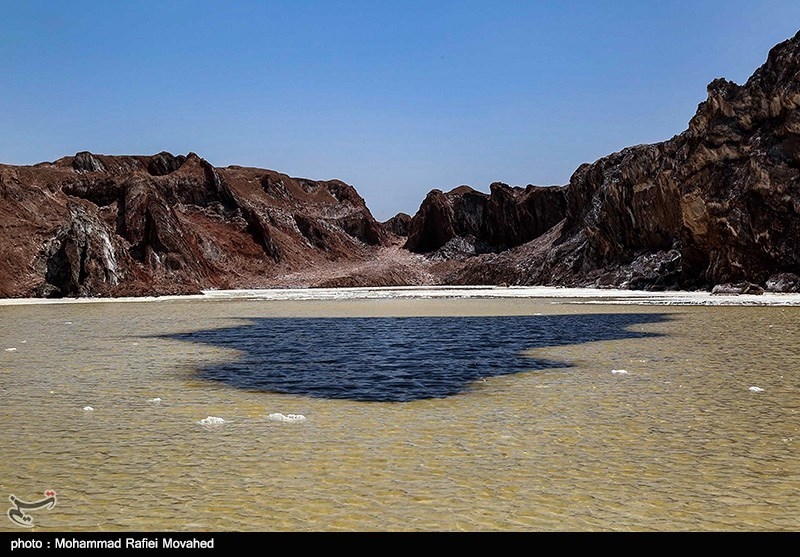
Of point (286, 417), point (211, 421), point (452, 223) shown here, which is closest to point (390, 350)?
point (286, 417)

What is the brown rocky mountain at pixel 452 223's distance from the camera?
164 ft

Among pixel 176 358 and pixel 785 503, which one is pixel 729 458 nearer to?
pixel 785 503

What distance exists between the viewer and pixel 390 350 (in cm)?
1894

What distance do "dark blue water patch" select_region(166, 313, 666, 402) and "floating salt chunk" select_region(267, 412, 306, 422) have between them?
1.76 metres

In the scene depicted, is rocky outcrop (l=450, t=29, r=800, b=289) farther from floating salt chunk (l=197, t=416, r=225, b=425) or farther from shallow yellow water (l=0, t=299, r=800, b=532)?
floating salt chunk (l=197, t=416, r=225, b=425)

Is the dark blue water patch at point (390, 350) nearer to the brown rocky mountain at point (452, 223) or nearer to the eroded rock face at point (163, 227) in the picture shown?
the brown rocky mountain at point (452, 223)

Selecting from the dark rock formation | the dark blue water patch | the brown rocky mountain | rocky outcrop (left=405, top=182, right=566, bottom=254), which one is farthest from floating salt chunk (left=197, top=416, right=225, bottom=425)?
the dark rock formation

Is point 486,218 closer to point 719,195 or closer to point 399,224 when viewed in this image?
point 399,224

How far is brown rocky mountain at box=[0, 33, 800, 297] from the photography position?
5006cm

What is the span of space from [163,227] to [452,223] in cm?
6323

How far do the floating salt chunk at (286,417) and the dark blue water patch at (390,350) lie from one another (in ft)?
5.76

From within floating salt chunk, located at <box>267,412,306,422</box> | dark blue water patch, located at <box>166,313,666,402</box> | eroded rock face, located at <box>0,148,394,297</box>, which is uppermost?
eroded rock face, located at <box>0,148,394,297</box>
